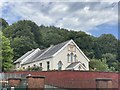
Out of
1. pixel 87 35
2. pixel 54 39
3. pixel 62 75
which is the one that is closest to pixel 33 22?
pixel 54 39

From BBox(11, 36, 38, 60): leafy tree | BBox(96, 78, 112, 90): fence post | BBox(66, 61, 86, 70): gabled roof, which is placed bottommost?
BBox(96, 78, 112, 90): fence post

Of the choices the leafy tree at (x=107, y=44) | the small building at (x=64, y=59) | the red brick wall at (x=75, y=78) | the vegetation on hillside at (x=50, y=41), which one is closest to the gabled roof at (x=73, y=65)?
the small building at (x=64, y=59)

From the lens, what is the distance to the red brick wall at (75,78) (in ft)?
55.5

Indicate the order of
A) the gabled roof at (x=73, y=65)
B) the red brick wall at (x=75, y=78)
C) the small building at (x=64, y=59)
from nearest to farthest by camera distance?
the red brick wall at (x=75, y=78) < the gabled roof at (x=73, y=65) < the small building at (x=64, y=59)

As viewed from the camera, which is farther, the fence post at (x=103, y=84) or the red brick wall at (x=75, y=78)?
the red brick wall at (x=75, y=78)

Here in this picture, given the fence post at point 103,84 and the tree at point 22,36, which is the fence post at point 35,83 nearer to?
the fence post at point 103,84

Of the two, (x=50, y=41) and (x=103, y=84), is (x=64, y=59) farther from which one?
(x=50, y=41)

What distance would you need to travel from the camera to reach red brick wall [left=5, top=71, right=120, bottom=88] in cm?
1691

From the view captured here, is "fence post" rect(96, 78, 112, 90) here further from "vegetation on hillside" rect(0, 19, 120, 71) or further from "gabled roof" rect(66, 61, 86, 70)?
"vegetation on hillside" rect(0, 19, 120, 71)

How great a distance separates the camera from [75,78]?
19750 mm

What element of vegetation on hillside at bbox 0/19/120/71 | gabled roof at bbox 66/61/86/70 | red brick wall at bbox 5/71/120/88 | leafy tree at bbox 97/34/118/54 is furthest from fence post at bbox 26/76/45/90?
leafy tree at bbox 97/34/118/54

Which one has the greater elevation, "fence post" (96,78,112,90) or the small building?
the small building

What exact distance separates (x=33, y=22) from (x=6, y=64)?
3538 cm

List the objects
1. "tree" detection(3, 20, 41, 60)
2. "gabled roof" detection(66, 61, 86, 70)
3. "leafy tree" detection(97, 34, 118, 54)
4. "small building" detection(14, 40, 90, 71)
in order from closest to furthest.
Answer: "gabled roof" detection(66, 61, 86, 70) < "small building" detection(14, 40, 90, 71) < "tree" detection(3, 20, 41, 60) < "leafy tree" detection(97, 34, 118, 54)
